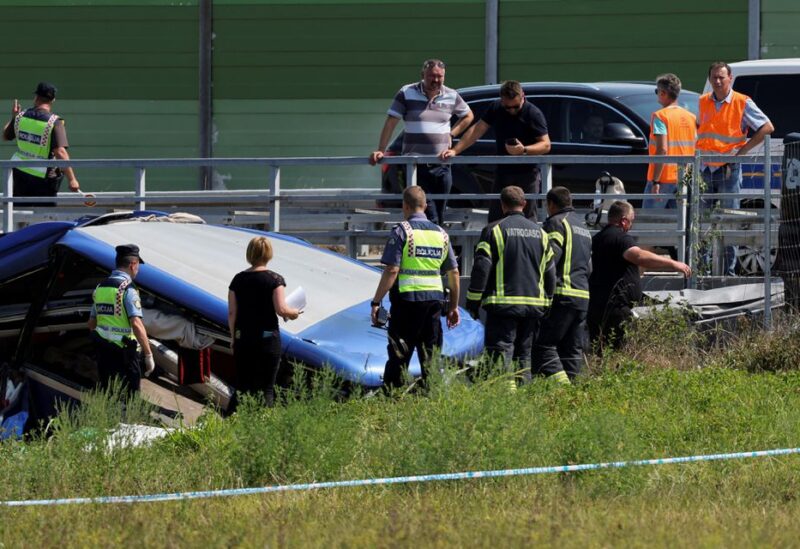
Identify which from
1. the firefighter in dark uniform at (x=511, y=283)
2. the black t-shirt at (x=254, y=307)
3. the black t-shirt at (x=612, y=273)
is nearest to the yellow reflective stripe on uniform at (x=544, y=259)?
the firefighter in dark uniform at (x=511, y=283)

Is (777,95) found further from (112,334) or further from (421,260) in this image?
(112,334)

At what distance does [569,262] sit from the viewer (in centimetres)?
1052

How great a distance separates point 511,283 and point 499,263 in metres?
0.18

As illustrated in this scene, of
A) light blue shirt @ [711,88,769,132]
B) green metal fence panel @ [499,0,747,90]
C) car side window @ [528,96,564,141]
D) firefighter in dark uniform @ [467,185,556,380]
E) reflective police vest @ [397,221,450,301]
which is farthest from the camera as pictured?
green metal fence panel @ [499,0,747,90]

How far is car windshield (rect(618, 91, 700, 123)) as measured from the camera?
47.5ft

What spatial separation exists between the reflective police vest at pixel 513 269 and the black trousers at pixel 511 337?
0.08 m

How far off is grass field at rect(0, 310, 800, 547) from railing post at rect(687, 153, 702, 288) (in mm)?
2717

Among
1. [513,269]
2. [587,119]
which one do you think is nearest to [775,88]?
[587,119]

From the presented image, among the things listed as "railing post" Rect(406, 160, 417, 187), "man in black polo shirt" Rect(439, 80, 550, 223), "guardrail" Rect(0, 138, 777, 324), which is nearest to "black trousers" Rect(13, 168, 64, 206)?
"guardrail" Rect(0, 138, 777, 324)

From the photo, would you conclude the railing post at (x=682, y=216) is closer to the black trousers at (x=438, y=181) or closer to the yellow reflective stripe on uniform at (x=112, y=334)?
the black trousers at (x=438, y=181)

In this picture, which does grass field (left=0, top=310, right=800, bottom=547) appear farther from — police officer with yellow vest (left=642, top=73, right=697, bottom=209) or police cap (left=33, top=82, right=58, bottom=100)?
police cap (left=33, top=82, right=58, bottom=100)

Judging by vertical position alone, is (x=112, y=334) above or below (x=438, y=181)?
below

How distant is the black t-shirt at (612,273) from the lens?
11242mm

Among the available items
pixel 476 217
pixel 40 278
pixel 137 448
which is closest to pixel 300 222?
pixel 476 217
